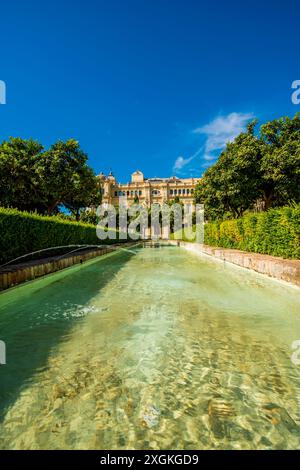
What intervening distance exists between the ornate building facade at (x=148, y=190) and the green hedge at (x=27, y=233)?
7269 cm

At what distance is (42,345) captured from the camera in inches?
119

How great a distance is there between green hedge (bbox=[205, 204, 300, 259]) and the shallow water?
4.45m

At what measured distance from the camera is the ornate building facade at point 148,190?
85.6 metres

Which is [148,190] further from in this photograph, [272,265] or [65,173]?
[272,265]

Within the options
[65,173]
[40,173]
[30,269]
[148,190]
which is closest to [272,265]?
[30,269]

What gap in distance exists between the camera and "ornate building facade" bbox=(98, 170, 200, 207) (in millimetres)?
85625

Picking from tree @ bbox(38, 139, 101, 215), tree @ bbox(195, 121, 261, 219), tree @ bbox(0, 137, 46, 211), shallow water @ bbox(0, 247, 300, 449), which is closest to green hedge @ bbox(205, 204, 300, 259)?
shallow water @ bbox(0, 247, 300, 449)

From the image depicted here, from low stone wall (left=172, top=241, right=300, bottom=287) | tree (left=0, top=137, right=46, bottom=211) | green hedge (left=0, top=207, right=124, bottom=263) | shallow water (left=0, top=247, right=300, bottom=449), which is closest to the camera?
shallow water (left=0, top=247, right=300, bottom=449)

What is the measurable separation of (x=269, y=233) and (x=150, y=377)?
9.58 metres

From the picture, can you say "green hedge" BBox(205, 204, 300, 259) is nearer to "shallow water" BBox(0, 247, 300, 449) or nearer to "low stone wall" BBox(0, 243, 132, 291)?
"shallow water" BBox(0, 247, 300, 449)

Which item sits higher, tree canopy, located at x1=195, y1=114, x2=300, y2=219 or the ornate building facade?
the ornate building facade

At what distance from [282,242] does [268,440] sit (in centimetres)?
873

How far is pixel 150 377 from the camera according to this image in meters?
2.33

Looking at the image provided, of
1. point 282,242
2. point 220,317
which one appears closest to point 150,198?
point 282,242
